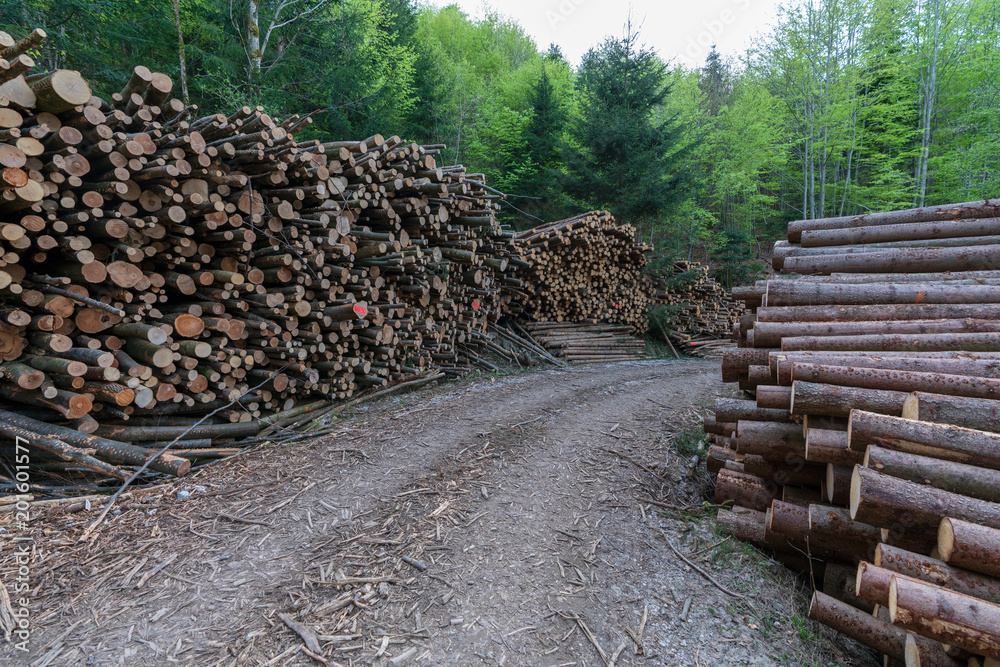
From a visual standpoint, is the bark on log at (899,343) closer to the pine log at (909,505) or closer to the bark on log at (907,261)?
the pine log at (909,505)

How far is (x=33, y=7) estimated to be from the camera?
996 cm

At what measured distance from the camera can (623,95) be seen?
49.0 ft

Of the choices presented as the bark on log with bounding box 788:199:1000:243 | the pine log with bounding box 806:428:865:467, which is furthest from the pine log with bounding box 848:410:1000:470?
the bark on log with bounding box 788:199:1000:243

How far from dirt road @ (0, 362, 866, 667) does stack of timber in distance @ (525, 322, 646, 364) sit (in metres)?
6.83

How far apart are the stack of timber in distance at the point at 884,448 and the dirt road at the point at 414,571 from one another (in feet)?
1.35

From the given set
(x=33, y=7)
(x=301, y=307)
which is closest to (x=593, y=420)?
(x=301, y=307)

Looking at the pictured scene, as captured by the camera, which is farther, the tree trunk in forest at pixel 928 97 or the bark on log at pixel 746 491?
the tree trunk in forest at pixel 928 97

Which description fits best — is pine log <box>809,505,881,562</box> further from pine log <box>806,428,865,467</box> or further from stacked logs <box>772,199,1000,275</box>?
stacked logs <box>772,199,1000,275</box>

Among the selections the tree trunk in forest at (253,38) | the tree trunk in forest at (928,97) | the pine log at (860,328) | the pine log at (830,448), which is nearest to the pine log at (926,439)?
the pine log at (830,448)

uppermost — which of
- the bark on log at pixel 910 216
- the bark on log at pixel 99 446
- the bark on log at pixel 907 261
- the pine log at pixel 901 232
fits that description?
the bark on log at pixel 910 216

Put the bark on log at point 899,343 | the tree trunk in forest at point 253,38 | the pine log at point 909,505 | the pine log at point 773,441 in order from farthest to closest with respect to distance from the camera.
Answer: the tree trunk in forest at point 253,38, the pine log at point 773,441, the bark on log at point 899,343, the pine log at point 909,505

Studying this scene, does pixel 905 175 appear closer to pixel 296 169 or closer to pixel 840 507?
pixel 840 507

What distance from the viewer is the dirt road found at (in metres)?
2.28

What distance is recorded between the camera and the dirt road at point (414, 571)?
2.28 metres
